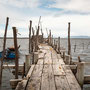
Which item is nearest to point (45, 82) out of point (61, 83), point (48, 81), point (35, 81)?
point (48, 81)

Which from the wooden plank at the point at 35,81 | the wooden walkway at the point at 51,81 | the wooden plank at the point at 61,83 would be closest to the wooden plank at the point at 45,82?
the wooden walkway at the point at 51,81

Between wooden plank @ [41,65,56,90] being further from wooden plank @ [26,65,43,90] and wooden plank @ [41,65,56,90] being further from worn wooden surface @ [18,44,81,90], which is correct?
wooden plank @ [26,65,43,90]

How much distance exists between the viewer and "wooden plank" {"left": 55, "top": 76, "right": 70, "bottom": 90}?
462 cm

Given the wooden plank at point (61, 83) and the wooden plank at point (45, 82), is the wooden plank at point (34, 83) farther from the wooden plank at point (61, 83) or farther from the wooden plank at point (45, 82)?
the wooden plank at point (61, 83)

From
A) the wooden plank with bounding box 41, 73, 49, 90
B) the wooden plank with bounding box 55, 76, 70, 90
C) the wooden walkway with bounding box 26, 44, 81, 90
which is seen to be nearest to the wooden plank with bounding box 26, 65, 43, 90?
the wooden walkway with bounding box 26, 44, 81, 90

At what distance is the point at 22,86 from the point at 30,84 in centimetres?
40

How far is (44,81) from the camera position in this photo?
5.12m

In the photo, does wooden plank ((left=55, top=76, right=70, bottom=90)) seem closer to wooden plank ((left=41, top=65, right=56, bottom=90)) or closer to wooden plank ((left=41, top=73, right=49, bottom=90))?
wooden plank ((left=41, top=65, right=56, bottom=90))

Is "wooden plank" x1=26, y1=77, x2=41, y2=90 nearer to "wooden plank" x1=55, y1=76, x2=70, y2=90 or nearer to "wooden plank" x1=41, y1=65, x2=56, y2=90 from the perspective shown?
"wooden plank" x1=41, y1=65, x2=56, y2=90

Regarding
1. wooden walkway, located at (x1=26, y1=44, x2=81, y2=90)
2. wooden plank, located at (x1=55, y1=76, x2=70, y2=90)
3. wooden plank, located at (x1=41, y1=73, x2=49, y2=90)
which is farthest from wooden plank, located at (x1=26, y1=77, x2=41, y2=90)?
wooden plank, located at (x1=55, y1=76, x2=70, y2=90)

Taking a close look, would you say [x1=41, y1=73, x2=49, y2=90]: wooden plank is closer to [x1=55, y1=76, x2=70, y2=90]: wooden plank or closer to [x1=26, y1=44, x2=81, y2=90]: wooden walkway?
[x1=26, y1=44, x2=81, y2=90]: wooden walkway

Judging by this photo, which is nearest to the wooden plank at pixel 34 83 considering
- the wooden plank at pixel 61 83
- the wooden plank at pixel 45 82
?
the wooden plank at pixel 45 82

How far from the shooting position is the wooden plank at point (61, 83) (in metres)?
4.62

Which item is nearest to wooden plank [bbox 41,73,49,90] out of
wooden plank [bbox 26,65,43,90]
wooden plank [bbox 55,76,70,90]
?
wooden plank [bbox 26,65,43,90]
